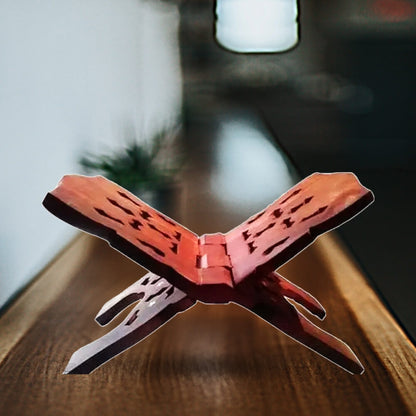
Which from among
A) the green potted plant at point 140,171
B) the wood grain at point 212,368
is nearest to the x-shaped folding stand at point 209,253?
the wood grain at point 212,368

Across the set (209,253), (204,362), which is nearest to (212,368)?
(204,362)

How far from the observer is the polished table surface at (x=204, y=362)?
2.24ft

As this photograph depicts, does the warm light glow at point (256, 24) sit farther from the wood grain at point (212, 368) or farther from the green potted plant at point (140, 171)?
the green potted plant at point (140, 171)

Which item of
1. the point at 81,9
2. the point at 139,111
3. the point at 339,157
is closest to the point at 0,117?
the point at 81,9

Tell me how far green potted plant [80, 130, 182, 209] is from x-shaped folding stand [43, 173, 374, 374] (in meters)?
0.99

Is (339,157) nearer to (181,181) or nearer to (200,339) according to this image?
(181,181)

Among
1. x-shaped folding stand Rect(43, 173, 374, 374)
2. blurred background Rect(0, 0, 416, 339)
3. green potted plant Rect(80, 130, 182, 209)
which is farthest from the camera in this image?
green potted plant Rect(80, 130, 182, 209)

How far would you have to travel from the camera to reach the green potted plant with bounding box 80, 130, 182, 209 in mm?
1901

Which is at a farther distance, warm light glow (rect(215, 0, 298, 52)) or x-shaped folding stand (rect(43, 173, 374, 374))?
warm light glow (rect(215, 0, 298, 52))

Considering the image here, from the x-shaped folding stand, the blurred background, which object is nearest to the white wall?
the blurred background

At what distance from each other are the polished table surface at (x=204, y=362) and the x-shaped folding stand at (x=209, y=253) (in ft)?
0.14

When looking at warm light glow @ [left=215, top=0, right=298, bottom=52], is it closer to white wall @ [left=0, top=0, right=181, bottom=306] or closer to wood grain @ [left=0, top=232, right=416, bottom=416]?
white wall @ [left=0, top=0, right=181, bottom=306]

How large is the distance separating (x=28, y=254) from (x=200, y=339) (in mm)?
488

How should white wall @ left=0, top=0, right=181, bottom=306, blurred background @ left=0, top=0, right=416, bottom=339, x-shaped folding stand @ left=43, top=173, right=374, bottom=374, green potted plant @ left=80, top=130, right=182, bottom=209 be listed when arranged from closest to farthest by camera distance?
x-shaped folding stand @ left=43, top=173, right=374, bottom=374, white wall @ left=0, top=0, right=181, bottom=306, blurred background @ left=0, top=0, right=416, bottom=339, green potted plant @ left=80, top=130, right=182, bottom=209
